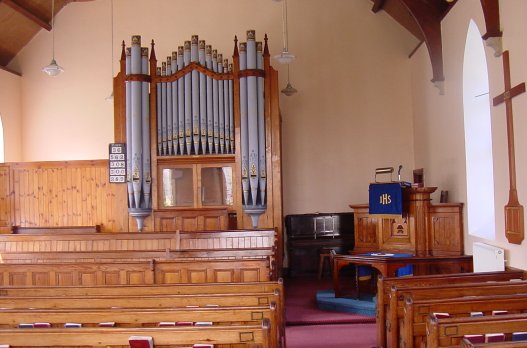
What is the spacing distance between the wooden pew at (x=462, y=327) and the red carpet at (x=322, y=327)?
2.71 metres

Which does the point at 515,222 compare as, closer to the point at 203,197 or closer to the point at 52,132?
the point at 203,197

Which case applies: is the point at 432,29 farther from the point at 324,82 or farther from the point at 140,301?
the point at 140,301

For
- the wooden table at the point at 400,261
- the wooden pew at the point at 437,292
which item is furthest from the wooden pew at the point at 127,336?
the wooden table at the point at 400,261

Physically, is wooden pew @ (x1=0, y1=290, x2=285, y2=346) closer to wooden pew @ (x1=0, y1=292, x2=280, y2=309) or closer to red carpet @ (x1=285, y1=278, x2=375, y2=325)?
wooden pew @ (x1=0, y1=292, x2=280, y2=309)

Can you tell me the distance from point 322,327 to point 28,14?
313 inches

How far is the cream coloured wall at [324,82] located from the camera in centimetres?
1045

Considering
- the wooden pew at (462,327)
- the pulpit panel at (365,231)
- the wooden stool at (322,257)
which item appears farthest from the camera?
the wooden stool at (322,257)

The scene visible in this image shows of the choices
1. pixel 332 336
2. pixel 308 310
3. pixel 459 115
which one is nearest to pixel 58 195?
pixel 308 310

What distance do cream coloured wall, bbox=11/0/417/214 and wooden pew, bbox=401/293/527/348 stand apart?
268 inches

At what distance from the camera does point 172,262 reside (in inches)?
222

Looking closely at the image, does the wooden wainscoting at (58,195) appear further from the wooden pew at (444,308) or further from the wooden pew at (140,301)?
the wooden pew at (444,308)

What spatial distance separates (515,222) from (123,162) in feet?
18.8

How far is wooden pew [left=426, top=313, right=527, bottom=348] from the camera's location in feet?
9.27

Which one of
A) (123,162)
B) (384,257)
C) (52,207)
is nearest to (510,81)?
(384,257)
